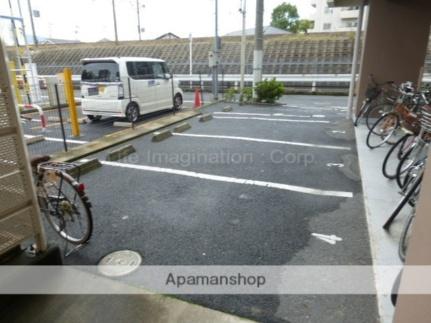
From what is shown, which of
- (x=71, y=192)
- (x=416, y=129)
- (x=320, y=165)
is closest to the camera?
(x=71, y=192)

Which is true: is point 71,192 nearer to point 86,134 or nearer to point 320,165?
point 320,165

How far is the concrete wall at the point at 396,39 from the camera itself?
646 cm

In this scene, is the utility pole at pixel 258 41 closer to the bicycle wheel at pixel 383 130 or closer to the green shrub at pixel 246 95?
the green shrub at pixel 246 95

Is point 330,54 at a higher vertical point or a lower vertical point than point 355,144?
higher

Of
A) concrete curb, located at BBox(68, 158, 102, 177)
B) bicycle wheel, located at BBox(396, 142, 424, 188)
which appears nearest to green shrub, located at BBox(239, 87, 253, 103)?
concrete curb, located at BBox(68, 158, 102, 177)

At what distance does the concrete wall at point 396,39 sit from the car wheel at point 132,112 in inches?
228

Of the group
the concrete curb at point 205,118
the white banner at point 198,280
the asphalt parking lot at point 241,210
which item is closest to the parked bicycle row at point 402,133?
the asphalt parking lot at point 241,210

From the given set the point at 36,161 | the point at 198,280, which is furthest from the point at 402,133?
the point at 36,161

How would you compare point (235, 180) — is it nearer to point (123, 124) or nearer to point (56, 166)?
point (56, 166)

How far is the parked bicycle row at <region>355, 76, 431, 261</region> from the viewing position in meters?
2.90

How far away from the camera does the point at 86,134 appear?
6773 millimetres

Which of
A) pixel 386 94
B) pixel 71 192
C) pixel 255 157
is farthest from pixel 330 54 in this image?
pixel 71 192

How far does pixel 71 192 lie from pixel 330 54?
64.9 ft

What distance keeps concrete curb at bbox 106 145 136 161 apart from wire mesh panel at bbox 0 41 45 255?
2894 mm
